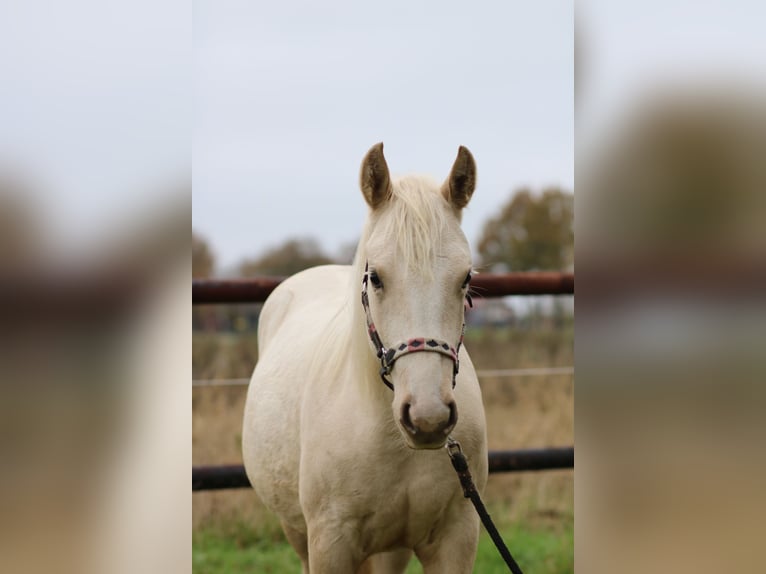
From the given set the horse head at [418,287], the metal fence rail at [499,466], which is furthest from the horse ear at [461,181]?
the metal fence rail at [499,466]

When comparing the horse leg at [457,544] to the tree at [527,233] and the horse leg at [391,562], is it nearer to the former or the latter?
the horse leg at [391,562]

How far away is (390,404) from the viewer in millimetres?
2193

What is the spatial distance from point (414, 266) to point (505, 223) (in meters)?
19.6

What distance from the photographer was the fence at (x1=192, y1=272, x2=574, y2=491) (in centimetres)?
371

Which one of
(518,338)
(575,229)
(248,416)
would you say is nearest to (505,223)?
(518,338)

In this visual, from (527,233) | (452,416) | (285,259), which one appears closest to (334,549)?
(452,416)

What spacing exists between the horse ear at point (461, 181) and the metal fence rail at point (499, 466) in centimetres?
203

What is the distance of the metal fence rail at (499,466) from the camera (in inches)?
144

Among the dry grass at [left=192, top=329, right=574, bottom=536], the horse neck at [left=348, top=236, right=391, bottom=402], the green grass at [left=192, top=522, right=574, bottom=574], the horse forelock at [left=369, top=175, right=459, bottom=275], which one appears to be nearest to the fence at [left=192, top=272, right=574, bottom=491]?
the green grass at [left=192, top=522, right=574, bottom=574]

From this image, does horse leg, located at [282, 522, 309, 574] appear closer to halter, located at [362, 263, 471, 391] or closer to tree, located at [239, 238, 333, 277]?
halter, located at [362, 263, 471, 391]

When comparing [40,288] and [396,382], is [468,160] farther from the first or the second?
[40,288]

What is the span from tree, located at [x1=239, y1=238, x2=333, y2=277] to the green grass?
14.7 m

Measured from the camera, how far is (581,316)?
81 cm

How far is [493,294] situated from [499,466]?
0.90 meters
